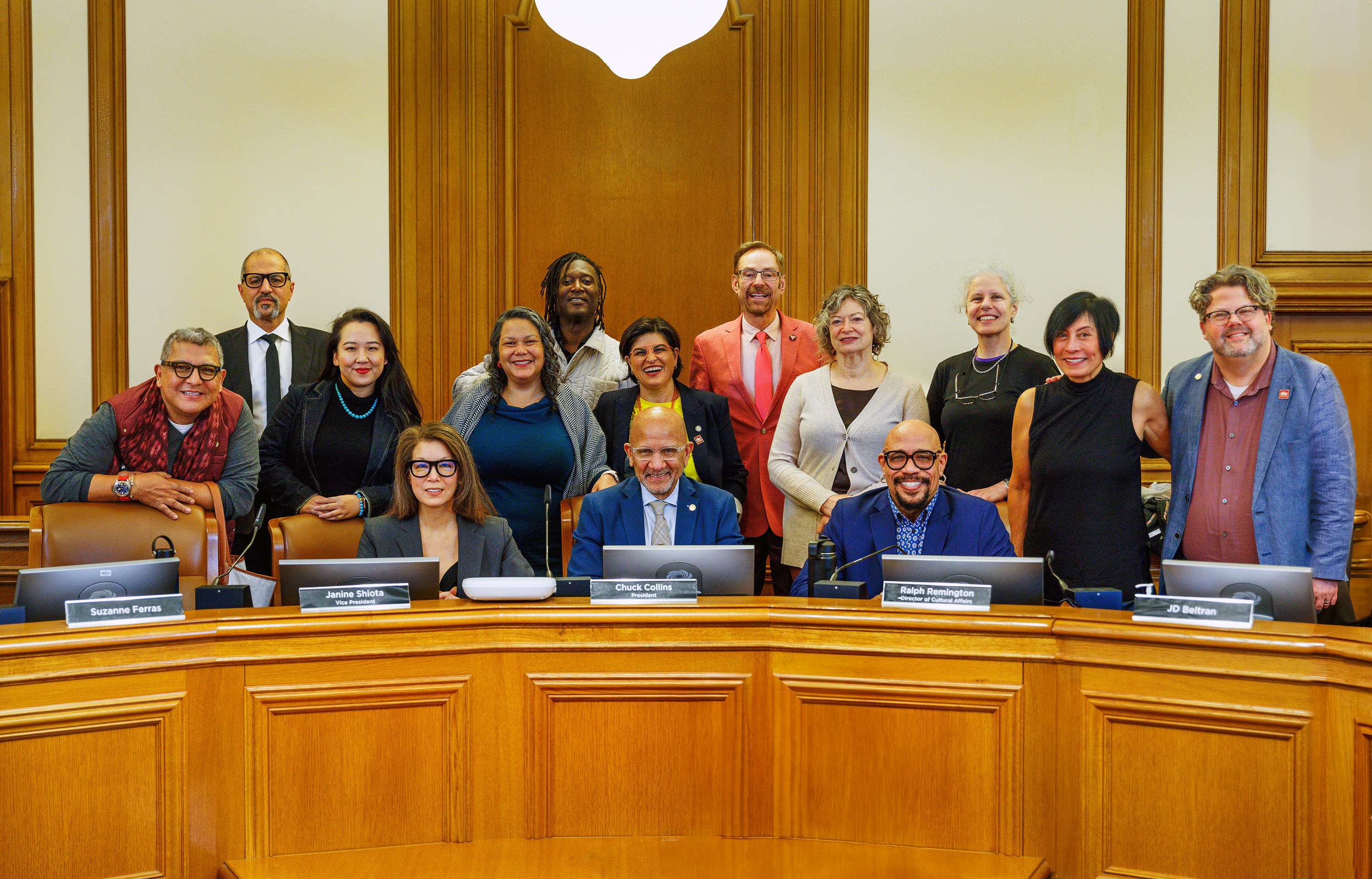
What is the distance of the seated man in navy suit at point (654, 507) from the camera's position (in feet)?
9.18

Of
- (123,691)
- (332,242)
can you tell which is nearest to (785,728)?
(123,691)

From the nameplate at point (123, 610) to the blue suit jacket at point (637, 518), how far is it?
1.05 metres

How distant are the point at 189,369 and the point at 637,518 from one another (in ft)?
4.31

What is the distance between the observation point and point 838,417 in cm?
329

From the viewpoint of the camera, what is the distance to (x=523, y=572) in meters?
2.68

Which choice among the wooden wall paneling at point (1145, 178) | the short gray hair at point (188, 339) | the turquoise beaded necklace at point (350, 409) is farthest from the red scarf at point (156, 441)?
the wooden wall paneling at point (1145, 178)

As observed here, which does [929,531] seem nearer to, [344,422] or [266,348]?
[344,422]

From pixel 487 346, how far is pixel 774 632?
2.89 meters

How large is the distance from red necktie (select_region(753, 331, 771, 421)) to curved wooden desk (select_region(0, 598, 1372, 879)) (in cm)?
162

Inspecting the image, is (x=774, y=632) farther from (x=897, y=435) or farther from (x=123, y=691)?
(x=123, y=691)

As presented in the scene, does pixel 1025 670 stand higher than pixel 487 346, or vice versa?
pixel 487 346

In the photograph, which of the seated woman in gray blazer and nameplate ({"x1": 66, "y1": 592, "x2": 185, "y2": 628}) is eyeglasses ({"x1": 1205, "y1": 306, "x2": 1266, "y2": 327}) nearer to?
the seated woman in gray blazer

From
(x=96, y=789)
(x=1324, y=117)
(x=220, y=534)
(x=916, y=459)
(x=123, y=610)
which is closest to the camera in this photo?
(x=96, y=789)

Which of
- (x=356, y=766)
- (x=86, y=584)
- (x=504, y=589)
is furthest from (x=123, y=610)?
(x=504, y=589)
